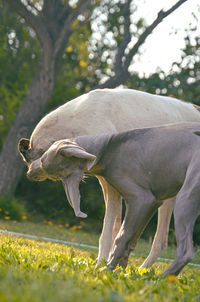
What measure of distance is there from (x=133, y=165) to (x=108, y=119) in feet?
3.86

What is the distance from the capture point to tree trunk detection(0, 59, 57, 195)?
12.7 metres

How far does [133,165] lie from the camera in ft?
15.5

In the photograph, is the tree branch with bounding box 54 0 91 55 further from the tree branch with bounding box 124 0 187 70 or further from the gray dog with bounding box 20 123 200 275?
the gray dog with bounding box 20 123 200 275

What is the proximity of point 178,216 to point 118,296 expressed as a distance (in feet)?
5.23

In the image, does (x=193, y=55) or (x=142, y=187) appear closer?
(x=142, y=187)

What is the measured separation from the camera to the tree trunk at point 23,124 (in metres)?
12.7

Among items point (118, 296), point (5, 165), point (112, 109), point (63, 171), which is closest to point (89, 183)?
point (5, 165)

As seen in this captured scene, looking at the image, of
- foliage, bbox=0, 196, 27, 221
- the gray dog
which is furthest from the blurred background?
the gray dog

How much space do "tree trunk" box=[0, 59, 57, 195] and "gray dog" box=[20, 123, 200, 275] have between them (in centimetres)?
783

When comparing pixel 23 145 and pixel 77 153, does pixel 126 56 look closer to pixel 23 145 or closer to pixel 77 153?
pixel 23 145

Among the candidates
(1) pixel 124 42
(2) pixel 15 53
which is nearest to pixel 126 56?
(1) pixel 124 42

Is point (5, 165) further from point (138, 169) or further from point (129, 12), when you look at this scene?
point (138, 169)

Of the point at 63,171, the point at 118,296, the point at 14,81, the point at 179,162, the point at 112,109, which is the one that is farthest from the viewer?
the point at 14,81

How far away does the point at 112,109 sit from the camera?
587 cm
